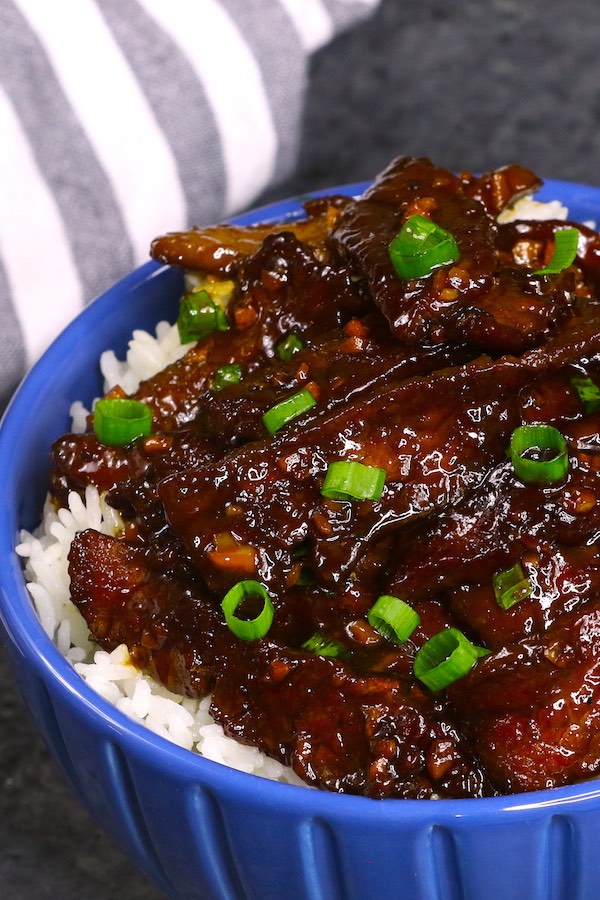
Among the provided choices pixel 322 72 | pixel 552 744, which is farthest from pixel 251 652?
pixel 322 72

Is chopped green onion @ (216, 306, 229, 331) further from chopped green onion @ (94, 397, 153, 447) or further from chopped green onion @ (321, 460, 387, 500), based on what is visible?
chopped green onion @ (321, 460, 387, 500)

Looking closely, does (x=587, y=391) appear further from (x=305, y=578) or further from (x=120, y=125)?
(x=120, y=125)

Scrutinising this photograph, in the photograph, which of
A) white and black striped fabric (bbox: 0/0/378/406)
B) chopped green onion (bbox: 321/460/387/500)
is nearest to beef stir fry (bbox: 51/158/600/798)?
chopped green onion (bbox: 321/460/387/500)

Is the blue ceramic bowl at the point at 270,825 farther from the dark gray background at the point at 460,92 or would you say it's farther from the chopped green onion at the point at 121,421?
the dark gray background at the point at 460,92

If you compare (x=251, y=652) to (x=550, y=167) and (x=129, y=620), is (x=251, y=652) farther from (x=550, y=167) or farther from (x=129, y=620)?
(x=550, y=167)

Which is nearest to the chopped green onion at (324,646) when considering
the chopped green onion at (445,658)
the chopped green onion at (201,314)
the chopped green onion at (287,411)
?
the chopped green onion at (445,658)

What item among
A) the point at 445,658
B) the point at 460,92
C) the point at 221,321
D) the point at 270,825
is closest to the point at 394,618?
the point at 445,658
